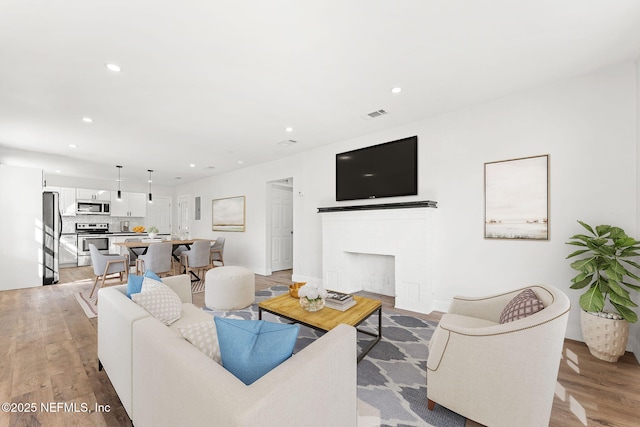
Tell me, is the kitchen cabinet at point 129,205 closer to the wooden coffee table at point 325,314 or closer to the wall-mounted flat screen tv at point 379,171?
the wall-mounted flat screen tv at point 379,171

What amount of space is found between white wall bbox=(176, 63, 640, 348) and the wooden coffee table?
1532mm

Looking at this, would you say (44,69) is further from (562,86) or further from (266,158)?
(562,86)

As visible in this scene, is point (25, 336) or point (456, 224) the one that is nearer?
point (25, 336)

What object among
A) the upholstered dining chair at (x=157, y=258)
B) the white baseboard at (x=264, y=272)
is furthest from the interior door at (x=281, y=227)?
the upholstered dining chair at (x=157, y=258)

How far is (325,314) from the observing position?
227 centimetres

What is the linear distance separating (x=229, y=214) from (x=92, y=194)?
14.0ft

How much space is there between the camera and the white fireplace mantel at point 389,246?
3469 millimetres

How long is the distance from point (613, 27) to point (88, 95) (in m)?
4.84

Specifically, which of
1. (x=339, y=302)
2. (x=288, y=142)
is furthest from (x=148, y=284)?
(x=288, y=142)

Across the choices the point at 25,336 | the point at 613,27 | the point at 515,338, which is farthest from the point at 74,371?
the point at 613,27

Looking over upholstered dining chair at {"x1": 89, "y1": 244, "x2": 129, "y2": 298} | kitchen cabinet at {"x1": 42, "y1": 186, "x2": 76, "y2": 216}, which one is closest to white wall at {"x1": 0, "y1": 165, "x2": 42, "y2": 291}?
upholstered dining chair at {"x1": 89, "y1": 244, "x2": 129, "y2": 298}

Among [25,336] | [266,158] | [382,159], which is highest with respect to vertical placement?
[266,158]

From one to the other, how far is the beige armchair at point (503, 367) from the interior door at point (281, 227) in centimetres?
503

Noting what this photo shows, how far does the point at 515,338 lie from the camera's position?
1.37 m
